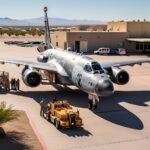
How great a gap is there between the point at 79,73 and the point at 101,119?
4.80m

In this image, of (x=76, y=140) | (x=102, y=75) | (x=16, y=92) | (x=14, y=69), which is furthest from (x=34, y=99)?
(x=14, y=69)

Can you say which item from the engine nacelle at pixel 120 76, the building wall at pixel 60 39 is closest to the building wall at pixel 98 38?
the building wall at pixel 60 39

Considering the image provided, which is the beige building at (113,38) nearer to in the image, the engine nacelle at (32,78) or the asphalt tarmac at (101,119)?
the asphalt tarmac at (101,119)

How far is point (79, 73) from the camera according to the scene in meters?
28.6

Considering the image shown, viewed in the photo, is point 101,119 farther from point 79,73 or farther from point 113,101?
point 113,101

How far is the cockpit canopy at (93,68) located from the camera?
27155 millimetres

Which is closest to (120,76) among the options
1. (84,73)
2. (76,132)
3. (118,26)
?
(84,73)

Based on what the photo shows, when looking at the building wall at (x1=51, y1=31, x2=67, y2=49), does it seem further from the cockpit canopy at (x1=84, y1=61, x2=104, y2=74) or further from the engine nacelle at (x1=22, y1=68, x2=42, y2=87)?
the cockpit canopy at (x1=84, y1=61, x2=104, y2=74)

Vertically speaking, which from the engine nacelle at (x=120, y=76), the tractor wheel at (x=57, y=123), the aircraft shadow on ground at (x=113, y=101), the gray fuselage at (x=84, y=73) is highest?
the gray fuselage at (x=84, y=73)

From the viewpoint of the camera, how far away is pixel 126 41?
240 feet

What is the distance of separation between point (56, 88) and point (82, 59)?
6.87 metres

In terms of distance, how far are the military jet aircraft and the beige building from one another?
3252cm

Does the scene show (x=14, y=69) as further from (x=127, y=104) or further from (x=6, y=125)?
(x=6, y=125)

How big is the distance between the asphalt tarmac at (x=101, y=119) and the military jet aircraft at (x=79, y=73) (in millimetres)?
1271
